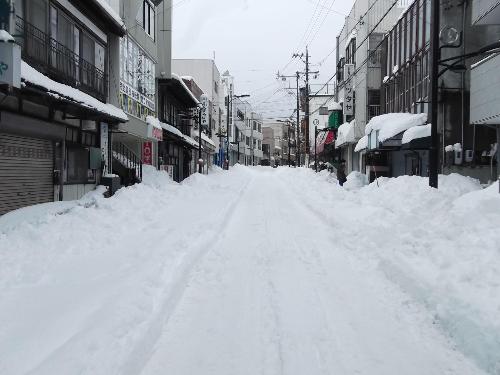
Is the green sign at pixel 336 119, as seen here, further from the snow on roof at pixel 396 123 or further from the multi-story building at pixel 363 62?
the snow on roof at pixel 396 123

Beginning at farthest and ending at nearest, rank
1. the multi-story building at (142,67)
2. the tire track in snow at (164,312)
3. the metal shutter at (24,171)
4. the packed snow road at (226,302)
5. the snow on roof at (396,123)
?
1. the snow on roof at (396,123)
2. the multi-story building at (142,67)
3. the metal shutter at (24,171)
4. the packed snow road at (226,302)
5. the tire track in snow at (164,312)

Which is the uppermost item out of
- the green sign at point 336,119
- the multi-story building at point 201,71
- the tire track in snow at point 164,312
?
the multi-story building at point 201,71

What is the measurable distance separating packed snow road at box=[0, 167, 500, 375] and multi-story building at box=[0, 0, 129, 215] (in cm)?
246

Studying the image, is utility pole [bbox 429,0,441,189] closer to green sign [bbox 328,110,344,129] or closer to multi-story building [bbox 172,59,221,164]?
green sign [bbox 328,110,344,129]

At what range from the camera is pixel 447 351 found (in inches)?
161

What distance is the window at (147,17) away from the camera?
70.7 feet

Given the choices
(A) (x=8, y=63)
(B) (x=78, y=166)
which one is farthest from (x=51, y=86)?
(B) (x=78, y=166)

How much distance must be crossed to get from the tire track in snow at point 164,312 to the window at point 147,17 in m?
16.8

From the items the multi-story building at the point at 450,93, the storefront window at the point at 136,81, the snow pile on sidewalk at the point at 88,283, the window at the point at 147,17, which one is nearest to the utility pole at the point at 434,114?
the multi-story building at the point at 450,93

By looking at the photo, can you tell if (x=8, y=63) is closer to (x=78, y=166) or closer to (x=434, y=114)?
(x=78, y=166)

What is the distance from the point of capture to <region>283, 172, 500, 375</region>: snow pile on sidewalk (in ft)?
14.0

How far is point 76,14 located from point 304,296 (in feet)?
42.8

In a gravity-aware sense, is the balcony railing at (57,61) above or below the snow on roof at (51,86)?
above

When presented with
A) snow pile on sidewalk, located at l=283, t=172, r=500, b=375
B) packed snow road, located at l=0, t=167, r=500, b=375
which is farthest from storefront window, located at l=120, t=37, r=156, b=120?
snow pile on sidewalk, located at l=283, t=172, r=500, b=375
